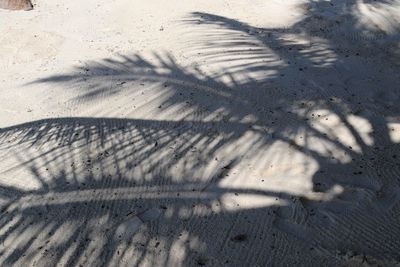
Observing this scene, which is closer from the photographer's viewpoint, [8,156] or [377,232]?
[377,232]

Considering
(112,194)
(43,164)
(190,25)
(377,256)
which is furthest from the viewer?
(190,25)

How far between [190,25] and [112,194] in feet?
14.4

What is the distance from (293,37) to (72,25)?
382cm

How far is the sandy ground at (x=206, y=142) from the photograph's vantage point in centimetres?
368

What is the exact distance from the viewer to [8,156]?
491 cm

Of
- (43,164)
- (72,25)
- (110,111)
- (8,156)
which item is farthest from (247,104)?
(72,25)

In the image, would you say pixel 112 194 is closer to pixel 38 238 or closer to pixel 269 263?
pixel 38 238

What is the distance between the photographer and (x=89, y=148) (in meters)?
4.88

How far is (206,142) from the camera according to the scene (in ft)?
15.8

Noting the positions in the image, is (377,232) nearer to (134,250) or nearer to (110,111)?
(134,250)

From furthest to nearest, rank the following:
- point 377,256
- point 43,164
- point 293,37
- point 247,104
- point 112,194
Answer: point 293,37 → point 247,104 → point 43,164 → point 112,194 → point 377,256

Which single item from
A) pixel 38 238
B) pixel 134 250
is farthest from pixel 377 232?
pixel 38 238

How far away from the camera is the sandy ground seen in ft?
12.1

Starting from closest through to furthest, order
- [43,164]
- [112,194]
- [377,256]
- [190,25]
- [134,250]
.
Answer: [377,256], [134,250], [112,194], [43,164], [190,25]
